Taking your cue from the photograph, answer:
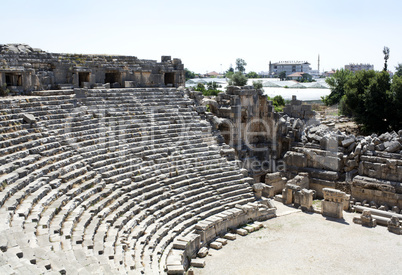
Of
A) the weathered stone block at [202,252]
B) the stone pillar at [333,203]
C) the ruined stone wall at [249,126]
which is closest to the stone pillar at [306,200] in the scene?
the stone pillar at [333,203]

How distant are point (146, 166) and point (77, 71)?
6.18 metres

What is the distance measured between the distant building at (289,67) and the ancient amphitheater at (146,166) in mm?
105676

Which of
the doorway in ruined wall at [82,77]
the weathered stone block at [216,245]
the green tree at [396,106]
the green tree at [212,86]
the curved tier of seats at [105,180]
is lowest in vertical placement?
the weathered stone block at [216,245]

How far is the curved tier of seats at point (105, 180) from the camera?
8.27 m

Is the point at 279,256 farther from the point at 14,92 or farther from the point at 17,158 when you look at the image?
the point at 14,92

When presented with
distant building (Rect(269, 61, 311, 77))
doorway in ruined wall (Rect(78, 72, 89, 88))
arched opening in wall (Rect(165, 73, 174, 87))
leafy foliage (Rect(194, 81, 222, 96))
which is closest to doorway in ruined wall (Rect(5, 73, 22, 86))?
doorway in ruined wall (Rect(78, 72, 89, 88))

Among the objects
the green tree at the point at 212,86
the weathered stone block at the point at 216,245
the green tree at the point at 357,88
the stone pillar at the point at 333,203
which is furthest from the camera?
the green tree at the point at 212,86

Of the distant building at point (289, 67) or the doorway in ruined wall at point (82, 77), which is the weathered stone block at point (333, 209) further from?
the distant building at point (289, 67)

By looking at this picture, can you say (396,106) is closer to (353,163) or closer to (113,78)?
(353,163)

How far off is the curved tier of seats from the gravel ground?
1584 mm

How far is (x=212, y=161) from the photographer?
16.1 metres

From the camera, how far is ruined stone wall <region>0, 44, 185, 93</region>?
51.3 ft

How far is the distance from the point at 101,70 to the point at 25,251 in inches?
505

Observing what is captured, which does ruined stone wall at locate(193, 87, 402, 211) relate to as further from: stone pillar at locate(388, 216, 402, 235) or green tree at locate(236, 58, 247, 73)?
green tree at locate(236, 58, 247, 73)
